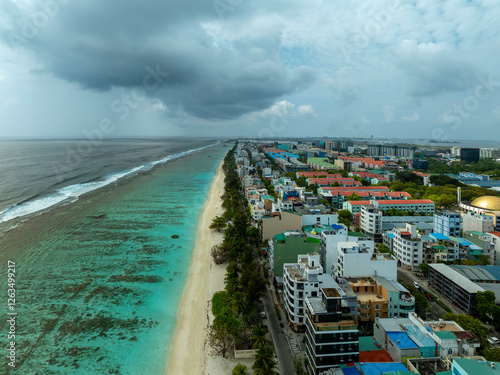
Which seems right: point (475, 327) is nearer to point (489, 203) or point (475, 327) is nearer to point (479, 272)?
point (479, 272)

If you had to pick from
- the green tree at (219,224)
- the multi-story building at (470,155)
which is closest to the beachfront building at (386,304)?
the green tree at (219,224)

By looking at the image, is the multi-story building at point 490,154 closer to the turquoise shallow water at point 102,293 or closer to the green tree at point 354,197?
the green tree at point 354,197

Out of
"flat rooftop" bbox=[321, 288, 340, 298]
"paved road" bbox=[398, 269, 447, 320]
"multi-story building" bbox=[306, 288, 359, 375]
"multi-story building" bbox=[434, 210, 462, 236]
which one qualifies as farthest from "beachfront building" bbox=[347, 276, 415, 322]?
"multi-story building" bbox=[434, 210, 462, 236]

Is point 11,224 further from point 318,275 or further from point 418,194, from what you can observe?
point 418,194

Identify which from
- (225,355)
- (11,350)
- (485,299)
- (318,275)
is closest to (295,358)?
(225,355)

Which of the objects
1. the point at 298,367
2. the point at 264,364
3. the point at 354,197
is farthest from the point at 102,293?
the point at 354,197

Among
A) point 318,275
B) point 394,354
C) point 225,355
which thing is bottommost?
point 225,355
